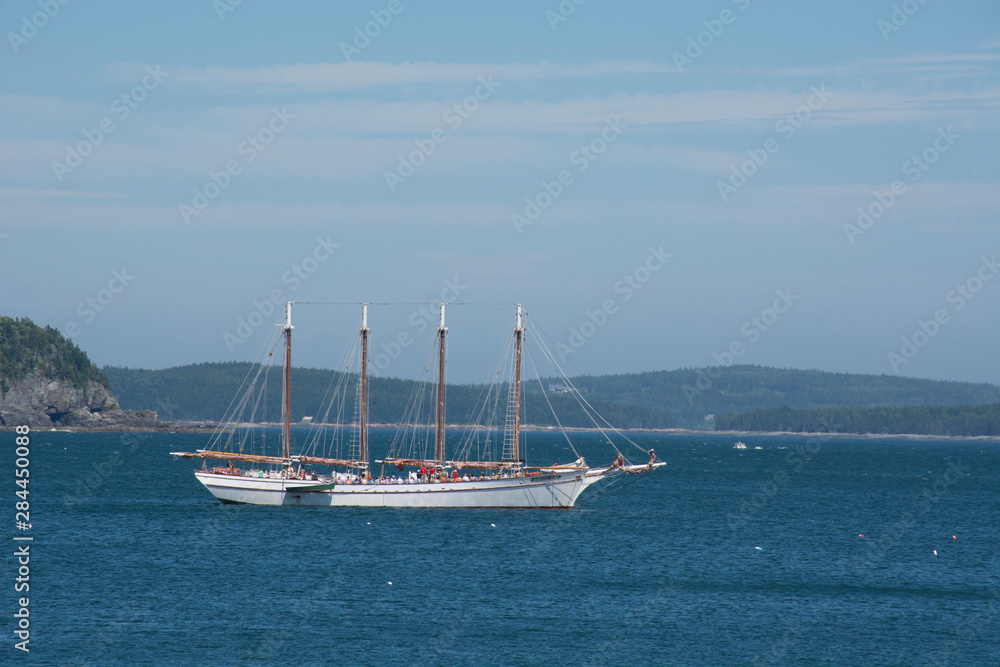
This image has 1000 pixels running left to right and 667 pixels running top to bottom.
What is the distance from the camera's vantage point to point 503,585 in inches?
2243

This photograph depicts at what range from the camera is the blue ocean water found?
44594 mm

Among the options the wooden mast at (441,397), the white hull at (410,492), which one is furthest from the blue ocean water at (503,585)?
the wooden mast at (441,397)

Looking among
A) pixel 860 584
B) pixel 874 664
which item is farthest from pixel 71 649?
pixel 860 584

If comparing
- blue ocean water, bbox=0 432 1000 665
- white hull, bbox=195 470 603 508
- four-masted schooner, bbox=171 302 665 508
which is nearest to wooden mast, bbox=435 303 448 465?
four-masted schooner, bbox=171 302 665 508

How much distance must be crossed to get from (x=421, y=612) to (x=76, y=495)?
198 ft

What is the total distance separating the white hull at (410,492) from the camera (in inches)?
3376

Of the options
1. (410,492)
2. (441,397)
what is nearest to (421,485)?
(410,492)

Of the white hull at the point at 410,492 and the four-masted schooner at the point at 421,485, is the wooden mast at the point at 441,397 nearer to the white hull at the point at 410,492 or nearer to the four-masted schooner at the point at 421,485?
the four-masted schooner at the point at 421,485

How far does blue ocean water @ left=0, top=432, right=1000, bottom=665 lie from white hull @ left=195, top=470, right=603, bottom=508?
3.83 feet

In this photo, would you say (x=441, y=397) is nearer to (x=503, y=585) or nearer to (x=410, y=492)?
(x=410, y=492)

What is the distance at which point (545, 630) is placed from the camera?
156 ft

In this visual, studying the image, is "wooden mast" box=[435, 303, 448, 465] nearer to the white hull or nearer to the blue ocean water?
the white hull

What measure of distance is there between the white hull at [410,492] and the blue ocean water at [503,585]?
3.83 feet

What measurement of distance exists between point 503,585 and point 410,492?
29950mm
